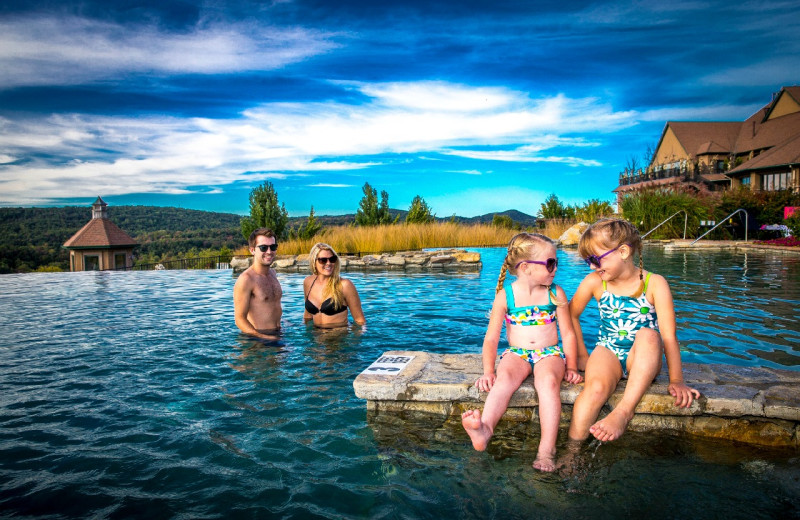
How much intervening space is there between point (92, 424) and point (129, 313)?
516cm

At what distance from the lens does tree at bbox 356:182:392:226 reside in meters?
24.1

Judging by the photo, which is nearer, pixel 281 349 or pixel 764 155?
pixel 281 349

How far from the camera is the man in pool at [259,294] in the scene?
19.9 ft

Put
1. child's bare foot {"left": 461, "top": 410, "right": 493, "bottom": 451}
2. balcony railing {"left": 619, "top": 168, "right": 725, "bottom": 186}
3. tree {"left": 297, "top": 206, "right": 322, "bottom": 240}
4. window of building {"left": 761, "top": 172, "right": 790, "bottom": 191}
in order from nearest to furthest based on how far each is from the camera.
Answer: child's bare foot {"left": 461, "top": 410, "right": 493, "bottom": 451}, tree {"left": 297, "top": 206, "right": 322, "bottom": 240}, window of building {"left": 761, "top": 172, "right": 790, "bottom": 191}, balcony railing {"left": 619, "top": 168, "right": 725, "bottom": 186}

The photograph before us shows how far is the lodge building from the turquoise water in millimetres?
26374

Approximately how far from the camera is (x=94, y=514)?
2.61 meters

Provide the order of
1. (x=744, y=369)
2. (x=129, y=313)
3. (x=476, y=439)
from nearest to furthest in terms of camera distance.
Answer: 1. (x=476, y=439)
2. (x=744, y=369)
3. (x=129, y=313)

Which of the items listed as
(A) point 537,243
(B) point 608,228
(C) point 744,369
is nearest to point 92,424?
(A) point 537,243

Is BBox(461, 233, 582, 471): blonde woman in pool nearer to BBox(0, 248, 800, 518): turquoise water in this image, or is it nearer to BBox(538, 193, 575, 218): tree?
BBox(0, 248, 800, 518): turquoise water

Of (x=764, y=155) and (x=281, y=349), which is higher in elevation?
(x=764, y=155)

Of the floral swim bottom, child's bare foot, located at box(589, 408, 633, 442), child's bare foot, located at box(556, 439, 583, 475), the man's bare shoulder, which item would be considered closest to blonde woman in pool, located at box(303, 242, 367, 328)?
the man's bare shoulder

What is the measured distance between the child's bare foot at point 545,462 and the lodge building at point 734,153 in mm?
27754

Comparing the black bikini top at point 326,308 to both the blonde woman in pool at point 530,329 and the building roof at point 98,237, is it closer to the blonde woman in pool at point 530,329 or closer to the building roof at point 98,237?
the blonde woman in pool at point 530,329

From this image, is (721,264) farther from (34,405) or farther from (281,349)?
(34,405)
